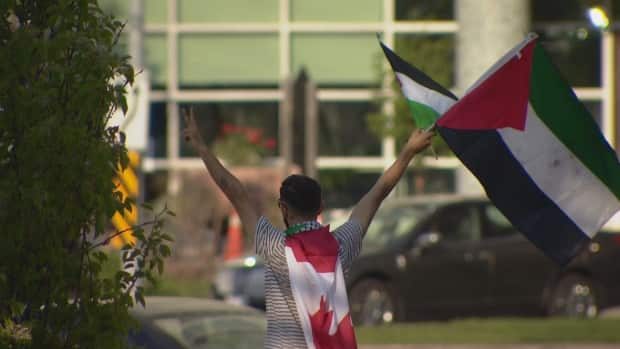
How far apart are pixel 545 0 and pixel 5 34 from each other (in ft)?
76.9

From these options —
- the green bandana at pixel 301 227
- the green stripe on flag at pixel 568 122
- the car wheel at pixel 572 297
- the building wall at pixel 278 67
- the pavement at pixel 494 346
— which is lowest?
the pavement at pixel 494 346

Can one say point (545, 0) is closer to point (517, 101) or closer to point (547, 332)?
point (547, 332)

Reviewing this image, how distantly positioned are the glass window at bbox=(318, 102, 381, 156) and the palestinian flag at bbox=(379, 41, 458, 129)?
2143cm

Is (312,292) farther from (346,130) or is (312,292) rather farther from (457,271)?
(346,130)

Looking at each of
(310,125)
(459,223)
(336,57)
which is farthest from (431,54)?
A: (310,125)

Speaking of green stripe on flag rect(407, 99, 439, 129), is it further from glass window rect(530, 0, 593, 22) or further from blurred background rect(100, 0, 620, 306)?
glass window rect(530, 0, 593, 22)

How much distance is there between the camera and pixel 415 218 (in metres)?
18.6

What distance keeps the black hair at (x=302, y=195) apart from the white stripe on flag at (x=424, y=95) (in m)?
0.85

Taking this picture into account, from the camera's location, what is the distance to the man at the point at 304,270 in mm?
5859

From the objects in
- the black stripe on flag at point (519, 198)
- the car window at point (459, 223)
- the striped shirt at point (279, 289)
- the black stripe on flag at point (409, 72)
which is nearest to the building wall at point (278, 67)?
the car window at point (459, 223)

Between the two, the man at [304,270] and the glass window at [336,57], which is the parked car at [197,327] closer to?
the man at [304,270]

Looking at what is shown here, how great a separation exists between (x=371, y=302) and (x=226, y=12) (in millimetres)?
11550

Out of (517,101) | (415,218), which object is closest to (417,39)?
(415,218)

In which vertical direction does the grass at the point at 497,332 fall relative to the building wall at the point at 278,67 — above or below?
below
